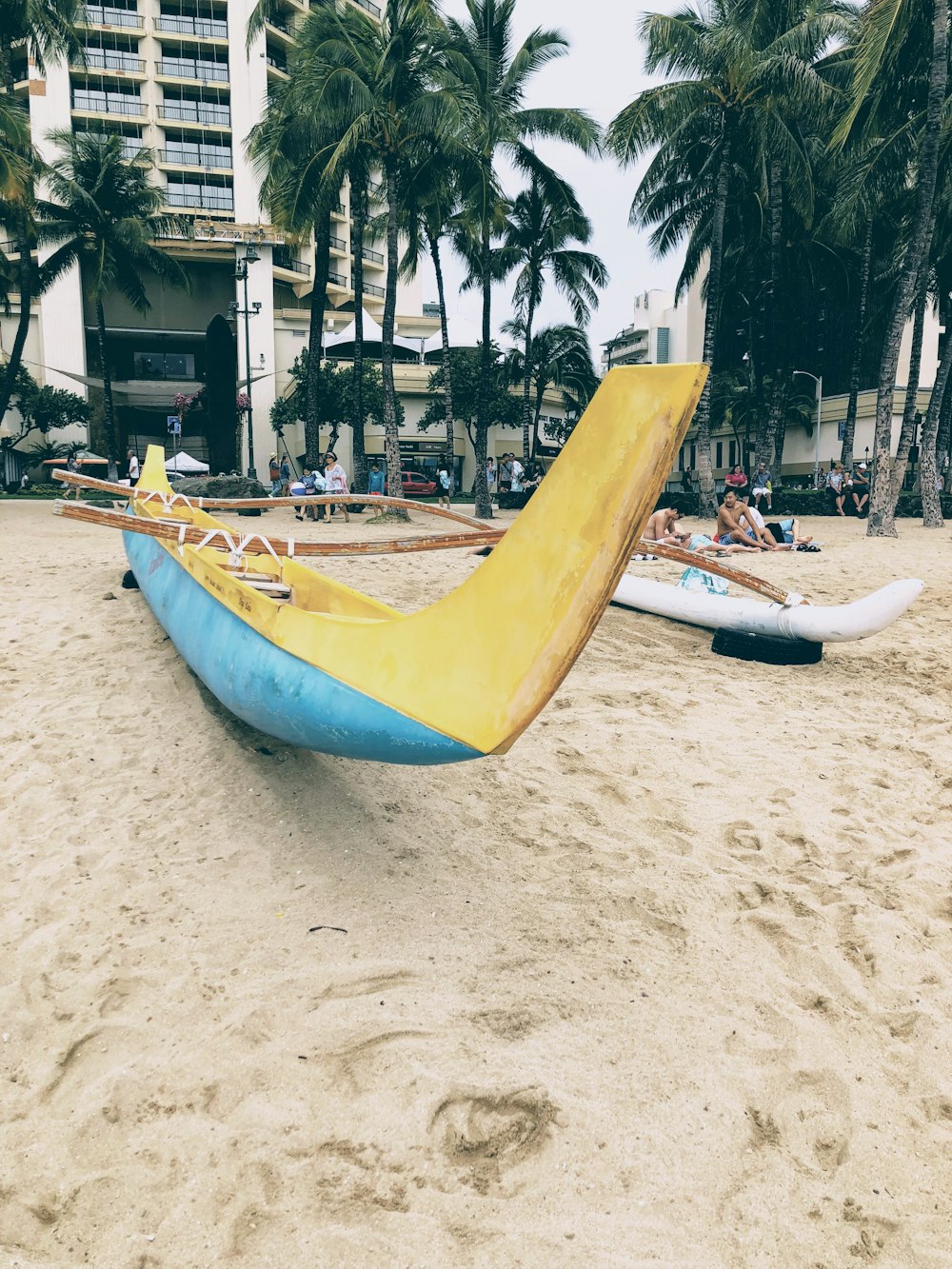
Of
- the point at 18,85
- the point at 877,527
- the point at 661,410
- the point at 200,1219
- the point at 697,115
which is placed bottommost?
the point at 200,1219

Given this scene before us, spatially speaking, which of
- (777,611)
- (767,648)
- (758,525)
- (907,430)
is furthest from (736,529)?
(907,430)

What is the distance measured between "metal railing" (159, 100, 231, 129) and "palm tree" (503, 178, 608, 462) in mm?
18793

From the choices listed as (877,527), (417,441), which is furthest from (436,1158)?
(417,441)

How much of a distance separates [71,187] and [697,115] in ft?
64.1

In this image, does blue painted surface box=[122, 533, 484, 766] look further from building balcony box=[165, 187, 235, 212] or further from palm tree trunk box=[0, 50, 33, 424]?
building balcony box=[165, 187, 235, 212]

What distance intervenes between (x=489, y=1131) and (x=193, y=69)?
43.6 meters

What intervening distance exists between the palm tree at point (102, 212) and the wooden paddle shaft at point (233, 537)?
72.9 feet

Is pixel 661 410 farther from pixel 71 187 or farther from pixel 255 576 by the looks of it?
pixel 71 187

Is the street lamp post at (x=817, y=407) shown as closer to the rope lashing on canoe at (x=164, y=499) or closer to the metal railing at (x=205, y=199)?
the metal railing at (x=205, y=199)

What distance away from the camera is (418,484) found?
99.6ft

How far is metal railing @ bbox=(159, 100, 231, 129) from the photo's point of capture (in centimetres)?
3584

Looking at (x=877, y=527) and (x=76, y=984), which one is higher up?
(x=877, y=527)

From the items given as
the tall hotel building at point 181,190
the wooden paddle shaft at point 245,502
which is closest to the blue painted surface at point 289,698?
the wooden paddle shaft at point 245,502

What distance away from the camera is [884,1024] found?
256 centimetres
